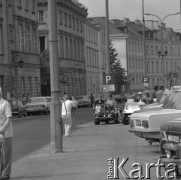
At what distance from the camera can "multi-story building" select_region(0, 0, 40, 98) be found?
6091cm

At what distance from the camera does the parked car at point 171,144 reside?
9.85m

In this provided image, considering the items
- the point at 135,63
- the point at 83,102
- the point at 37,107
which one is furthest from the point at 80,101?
the point at 135,63

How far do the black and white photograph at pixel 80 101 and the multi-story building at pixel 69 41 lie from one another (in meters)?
0.15

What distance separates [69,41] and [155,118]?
2891 inches

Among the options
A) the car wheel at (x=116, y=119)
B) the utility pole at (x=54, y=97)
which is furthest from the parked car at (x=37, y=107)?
the utility pole at (x=54, y=97)

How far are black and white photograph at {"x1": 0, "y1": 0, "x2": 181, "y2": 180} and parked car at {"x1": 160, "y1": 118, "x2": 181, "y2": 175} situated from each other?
0.02m

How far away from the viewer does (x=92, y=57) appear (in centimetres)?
10169

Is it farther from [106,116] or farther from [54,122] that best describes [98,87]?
[54,122]

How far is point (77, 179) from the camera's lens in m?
11.8

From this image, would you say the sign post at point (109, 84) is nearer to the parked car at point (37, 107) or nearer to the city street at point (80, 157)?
the city street at point (80, 157)

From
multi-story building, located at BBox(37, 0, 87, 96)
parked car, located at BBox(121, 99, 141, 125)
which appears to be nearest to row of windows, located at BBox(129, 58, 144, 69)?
multi-story building, located at BBox(37, 0, 87, 96)
